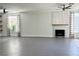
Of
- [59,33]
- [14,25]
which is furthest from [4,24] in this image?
[59,33]

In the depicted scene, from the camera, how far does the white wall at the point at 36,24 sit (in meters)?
11.3

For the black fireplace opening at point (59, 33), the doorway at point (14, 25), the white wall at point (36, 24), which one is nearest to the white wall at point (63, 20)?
the black fireplace opening at point (59, 33)

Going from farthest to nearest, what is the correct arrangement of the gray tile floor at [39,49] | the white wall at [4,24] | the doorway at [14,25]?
the white wall at [4,24] < the doorway at [14,25] < the gray tile floor at [39,49]

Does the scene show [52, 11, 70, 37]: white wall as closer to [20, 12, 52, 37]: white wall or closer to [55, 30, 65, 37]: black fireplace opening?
[55, 30, 65, 37]: black fireplace opening

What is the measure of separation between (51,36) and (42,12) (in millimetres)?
1868

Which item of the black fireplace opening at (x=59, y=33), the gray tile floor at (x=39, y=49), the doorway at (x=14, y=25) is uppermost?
the doorway at (x=14, y=25)

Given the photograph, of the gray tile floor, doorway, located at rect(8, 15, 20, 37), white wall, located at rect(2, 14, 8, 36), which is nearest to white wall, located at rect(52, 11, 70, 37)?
doorway, located at rect(8, 15, 20, 37)

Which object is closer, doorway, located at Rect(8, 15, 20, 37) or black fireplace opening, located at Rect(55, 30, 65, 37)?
doorway, located at Rect(8, 15, 20, 37)

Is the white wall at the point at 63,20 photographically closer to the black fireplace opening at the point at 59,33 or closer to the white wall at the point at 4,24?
the black fireplace opening at the point at 59,33

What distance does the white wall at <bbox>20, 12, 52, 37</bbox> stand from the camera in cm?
1128

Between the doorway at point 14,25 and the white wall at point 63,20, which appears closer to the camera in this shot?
the white wall at point 63,20

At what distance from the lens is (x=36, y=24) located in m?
11.6

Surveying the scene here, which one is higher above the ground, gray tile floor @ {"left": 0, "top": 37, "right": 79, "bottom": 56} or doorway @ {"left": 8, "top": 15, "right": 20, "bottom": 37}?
doorway @ {"left": 8, "top": 15, "right": 20, "bottom": 37}

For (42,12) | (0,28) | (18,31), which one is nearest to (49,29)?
(42,12)
